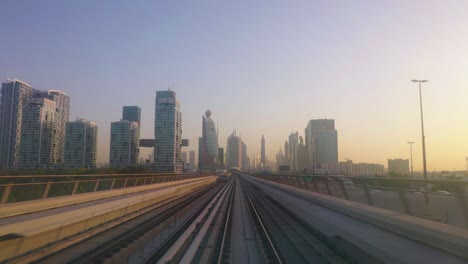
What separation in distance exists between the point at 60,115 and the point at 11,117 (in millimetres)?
11652

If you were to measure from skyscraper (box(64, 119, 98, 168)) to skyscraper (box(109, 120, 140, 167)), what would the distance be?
20507mm

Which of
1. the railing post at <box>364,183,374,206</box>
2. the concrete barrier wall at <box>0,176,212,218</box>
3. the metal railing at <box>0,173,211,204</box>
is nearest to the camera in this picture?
the concrete barrier wall at <box>0,176,212,218</box>

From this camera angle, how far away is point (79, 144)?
110438 millimetres

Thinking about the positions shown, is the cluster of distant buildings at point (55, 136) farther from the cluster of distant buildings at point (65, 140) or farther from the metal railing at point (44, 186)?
the metal railing at point (44, 186)

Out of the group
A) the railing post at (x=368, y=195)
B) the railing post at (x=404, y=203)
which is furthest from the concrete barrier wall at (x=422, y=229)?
the railing post at (x=368, y=195)

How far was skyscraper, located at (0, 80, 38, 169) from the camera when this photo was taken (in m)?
91.5

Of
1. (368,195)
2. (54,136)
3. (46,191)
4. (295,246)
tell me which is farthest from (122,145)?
(295,246)

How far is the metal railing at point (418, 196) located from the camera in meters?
9.48

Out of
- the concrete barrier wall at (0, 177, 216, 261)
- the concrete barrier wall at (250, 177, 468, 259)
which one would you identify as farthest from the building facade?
the concrete barrier wall at (250, 177, 468, 259)

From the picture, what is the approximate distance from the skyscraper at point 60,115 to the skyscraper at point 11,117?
457 centimetres

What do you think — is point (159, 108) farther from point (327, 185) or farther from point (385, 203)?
point (385, 203)

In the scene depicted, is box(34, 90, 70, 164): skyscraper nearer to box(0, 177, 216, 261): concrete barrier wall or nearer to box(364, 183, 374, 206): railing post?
box(0, 177, 216, 261): concrete barrier wall

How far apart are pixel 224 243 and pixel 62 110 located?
369ft

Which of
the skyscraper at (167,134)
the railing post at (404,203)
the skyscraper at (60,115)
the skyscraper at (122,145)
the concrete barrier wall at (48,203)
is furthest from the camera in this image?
the skyscraper at (167,134)
